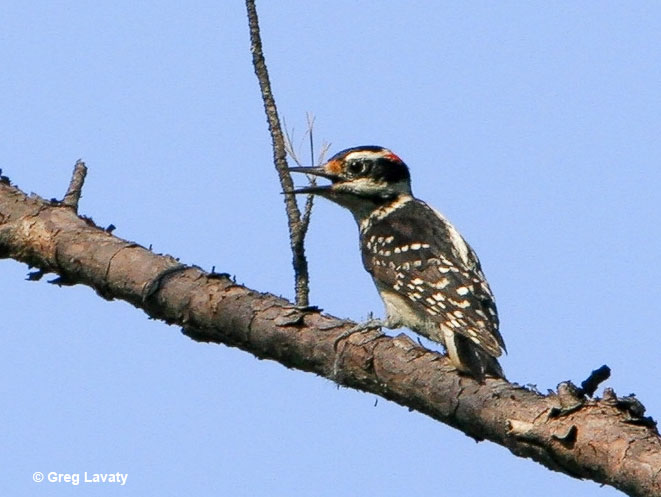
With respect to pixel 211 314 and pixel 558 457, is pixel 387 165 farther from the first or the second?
pixel 558 457

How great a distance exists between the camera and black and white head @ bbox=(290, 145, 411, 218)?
22.6 feet

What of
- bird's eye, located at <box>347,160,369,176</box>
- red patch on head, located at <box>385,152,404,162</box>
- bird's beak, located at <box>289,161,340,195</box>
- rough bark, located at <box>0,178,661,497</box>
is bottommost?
rough bark, located at <box>0,178,661,497</box>

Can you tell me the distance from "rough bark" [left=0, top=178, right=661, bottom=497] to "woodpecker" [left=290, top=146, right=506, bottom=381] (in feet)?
1.03

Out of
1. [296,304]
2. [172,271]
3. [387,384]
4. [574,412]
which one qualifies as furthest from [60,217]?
[574,412]

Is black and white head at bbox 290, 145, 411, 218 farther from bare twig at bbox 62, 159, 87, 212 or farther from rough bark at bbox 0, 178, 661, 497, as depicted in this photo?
A: rough bark at bbox 0, 178, 661, 497

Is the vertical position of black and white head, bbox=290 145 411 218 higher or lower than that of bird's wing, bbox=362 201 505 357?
higher

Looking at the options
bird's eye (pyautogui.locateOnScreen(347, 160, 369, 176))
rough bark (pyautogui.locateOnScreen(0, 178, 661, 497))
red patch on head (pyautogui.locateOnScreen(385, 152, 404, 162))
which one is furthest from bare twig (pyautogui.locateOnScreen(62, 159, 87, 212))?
red patch on head (pyautogui.locateOnScreen(385, 152, 404, 162))

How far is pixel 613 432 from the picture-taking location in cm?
360

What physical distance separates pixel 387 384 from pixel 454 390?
354 mm

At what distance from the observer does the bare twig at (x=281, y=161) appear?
16.0ft

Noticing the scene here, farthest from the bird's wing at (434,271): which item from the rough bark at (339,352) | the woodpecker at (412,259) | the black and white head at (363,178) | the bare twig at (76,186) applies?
the bare twig at (76,186)

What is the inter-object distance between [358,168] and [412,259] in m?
0.93

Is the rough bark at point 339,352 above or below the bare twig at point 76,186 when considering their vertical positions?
below

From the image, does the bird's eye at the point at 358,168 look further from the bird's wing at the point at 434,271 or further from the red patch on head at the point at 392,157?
the bird's wing at the point at 434,271
